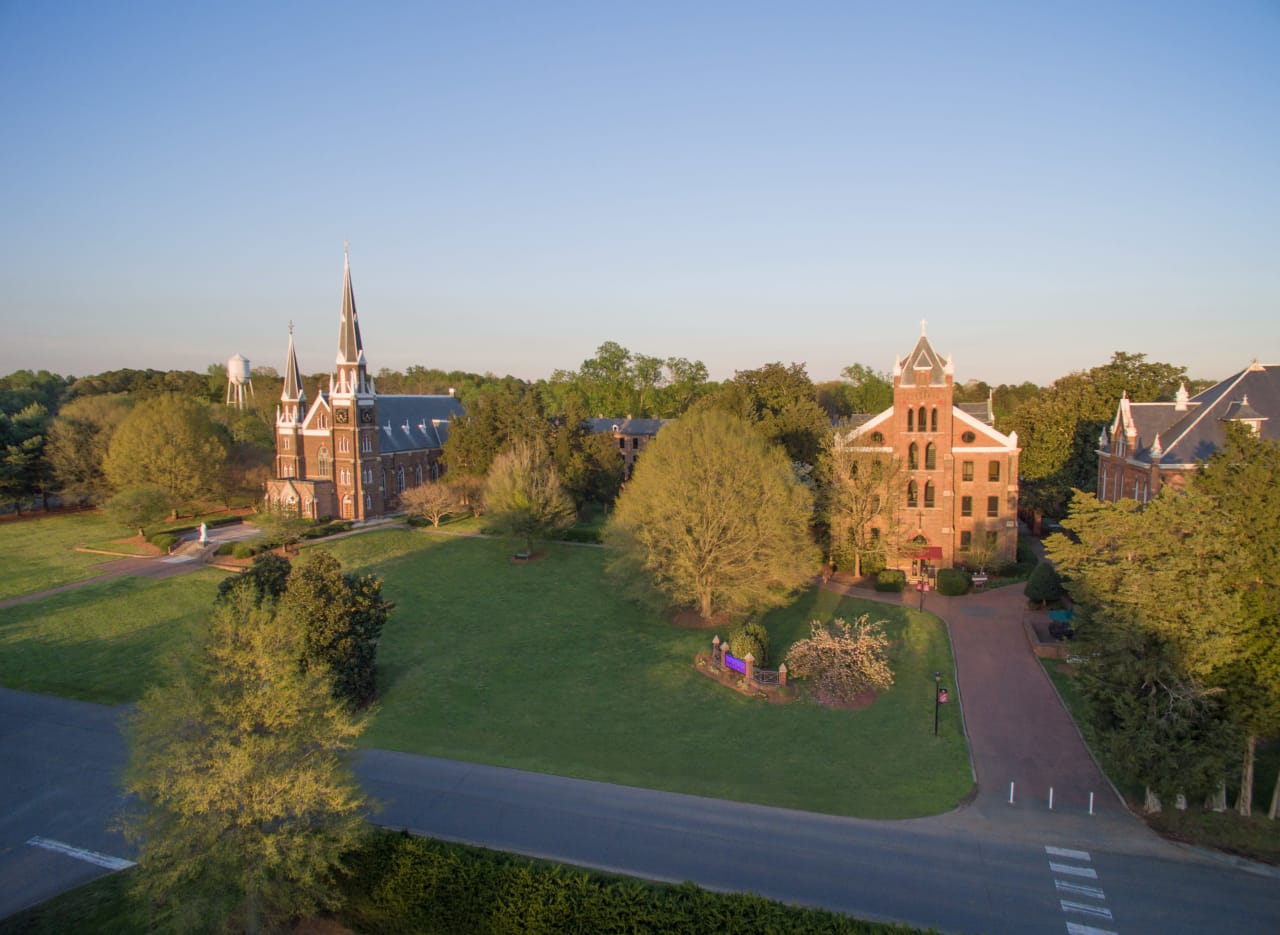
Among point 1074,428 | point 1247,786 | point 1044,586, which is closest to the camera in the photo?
point 1247,786

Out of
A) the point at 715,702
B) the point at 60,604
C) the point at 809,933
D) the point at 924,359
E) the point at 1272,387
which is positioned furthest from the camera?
the point at 924,359

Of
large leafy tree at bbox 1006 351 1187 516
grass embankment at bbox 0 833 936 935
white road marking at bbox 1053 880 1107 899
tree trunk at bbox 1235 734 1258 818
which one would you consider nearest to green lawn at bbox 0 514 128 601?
grass embankment at bbox 0 833 936 935

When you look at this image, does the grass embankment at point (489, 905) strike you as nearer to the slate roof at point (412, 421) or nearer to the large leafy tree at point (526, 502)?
the large leafy tree at point (526, 502)

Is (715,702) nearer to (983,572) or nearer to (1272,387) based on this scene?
(983,572)

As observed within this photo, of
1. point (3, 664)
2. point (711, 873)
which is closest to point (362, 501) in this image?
point (3, 664)

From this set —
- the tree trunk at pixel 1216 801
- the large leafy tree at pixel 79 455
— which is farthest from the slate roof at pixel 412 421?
the tree trunk at pixel 1216 801

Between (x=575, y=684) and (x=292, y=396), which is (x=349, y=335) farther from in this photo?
(x=575, y=684)

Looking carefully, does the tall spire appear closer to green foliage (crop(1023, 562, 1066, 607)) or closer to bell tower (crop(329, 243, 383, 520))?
bell tower (crop(329, 243, 383, 520))

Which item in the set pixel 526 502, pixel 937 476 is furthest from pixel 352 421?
pixel 937 476
